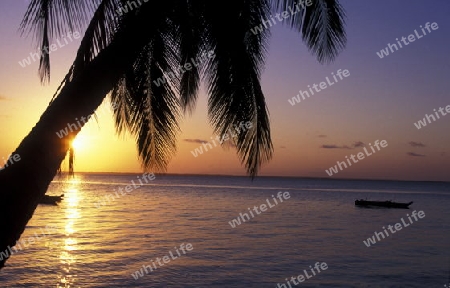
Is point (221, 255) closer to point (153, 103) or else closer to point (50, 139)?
point (153, 103)

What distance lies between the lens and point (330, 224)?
48281 mm

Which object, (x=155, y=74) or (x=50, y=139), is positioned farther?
(x=155, y=74)

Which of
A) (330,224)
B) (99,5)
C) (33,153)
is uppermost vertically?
(99,5)

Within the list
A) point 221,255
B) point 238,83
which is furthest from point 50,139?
point 221,255

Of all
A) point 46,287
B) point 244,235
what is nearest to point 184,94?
point 46,287

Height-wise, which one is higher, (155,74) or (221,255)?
(155,74)

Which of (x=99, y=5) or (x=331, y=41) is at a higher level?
(x=99, y=5)

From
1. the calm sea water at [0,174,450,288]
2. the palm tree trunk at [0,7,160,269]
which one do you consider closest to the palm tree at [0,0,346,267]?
the palm tree trunk at [0,7,160,269]

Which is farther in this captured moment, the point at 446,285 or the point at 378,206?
the point at 378,206

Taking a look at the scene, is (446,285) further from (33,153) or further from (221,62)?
(33,153)

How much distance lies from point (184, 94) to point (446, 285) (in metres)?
19.1

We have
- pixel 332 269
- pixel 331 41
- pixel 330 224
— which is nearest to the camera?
pixel 331 41

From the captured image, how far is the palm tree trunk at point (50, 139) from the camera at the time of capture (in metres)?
3.20

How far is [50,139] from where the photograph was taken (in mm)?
3475
